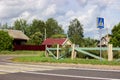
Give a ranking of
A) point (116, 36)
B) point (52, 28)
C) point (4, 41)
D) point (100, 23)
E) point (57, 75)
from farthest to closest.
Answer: point (52, 28) → point (4, 41) → point (116, 36) → point (100, 23) → point (57, 75)

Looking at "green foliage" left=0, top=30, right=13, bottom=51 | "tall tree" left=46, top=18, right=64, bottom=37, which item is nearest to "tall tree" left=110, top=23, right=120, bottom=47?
"green foliage" left=0, top=30, right=13, bottom=51

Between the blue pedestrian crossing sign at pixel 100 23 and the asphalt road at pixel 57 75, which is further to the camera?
the blue pedestrian crossing sign at pixel 100 23

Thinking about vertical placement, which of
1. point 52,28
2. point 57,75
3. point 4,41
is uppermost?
point 52,28

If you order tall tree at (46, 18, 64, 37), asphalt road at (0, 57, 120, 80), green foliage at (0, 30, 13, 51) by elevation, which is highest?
tall tree at (46, 18, 64, 37)

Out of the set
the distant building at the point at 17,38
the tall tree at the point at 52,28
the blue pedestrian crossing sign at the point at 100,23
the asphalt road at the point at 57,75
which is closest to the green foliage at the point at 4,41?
the distant building at the point at 17,38

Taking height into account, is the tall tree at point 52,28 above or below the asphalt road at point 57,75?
above

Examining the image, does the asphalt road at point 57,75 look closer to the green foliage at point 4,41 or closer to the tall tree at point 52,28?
the green foliage at point 4,41

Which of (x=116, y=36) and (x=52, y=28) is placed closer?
(x=116, y=36)

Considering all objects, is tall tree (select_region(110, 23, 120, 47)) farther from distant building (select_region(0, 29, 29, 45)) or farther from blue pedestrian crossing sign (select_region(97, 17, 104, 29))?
blue pedestrian crossing sign (select_region(97, 17, 104, 29))

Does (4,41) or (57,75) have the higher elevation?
(4,41)

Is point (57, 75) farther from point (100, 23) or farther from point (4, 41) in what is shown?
point (4, 41)

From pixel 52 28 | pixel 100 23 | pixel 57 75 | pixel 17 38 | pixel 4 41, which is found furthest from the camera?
pixel 52 28

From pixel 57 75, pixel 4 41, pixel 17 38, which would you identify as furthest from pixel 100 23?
pixel 17 38

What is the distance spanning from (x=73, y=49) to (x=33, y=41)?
70.5 meters
